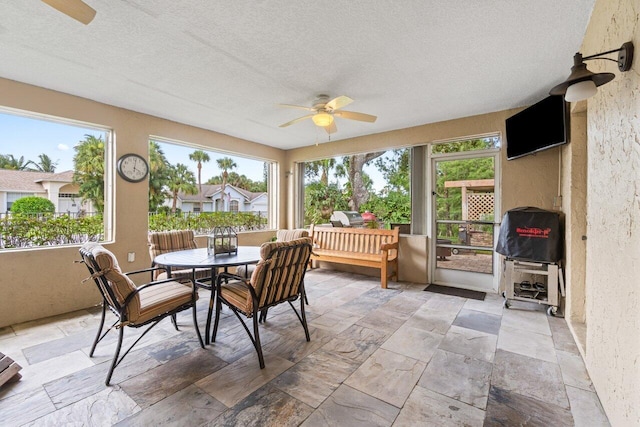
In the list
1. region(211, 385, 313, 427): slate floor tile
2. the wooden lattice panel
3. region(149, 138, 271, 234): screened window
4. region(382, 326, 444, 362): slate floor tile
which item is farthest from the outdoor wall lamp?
region(149, 138, 271, 234): screened window

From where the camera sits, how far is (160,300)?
7.04 feet

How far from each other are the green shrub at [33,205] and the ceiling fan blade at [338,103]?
11.2ft

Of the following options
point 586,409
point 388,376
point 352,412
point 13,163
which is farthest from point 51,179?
point 586,409

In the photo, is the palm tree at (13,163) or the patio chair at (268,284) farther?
the palm tree at (13,163)

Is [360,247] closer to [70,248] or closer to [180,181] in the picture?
[180,181]

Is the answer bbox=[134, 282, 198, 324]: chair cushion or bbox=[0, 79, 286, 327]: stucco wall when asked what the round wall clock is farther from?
bbox=[134, 282, 198, 324]: chair cushion

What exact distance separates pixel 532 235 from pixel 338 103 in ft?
8.80

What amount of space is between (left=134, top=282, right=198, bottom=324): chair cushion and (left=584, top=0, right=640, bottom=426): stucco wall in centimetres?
275

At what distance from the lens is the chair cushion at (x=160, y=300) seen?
2.02 metres

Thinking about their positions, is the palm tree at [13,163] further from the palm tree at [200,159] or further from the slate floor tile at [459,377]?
A: the slate floor tile at [459,377]

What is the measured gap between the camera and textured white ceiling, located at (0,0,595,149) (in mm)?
1887

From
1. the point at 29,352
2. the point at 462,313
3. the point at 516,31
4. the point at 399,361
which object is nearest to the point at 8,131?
the point at 29,352

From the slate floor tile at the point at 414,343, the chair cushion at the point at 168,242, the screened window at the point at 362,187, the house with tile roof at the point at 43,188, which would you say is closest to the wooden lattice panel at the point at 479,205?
the screened window at the point at 362,187

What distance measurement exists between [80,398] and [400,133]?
483 cm
